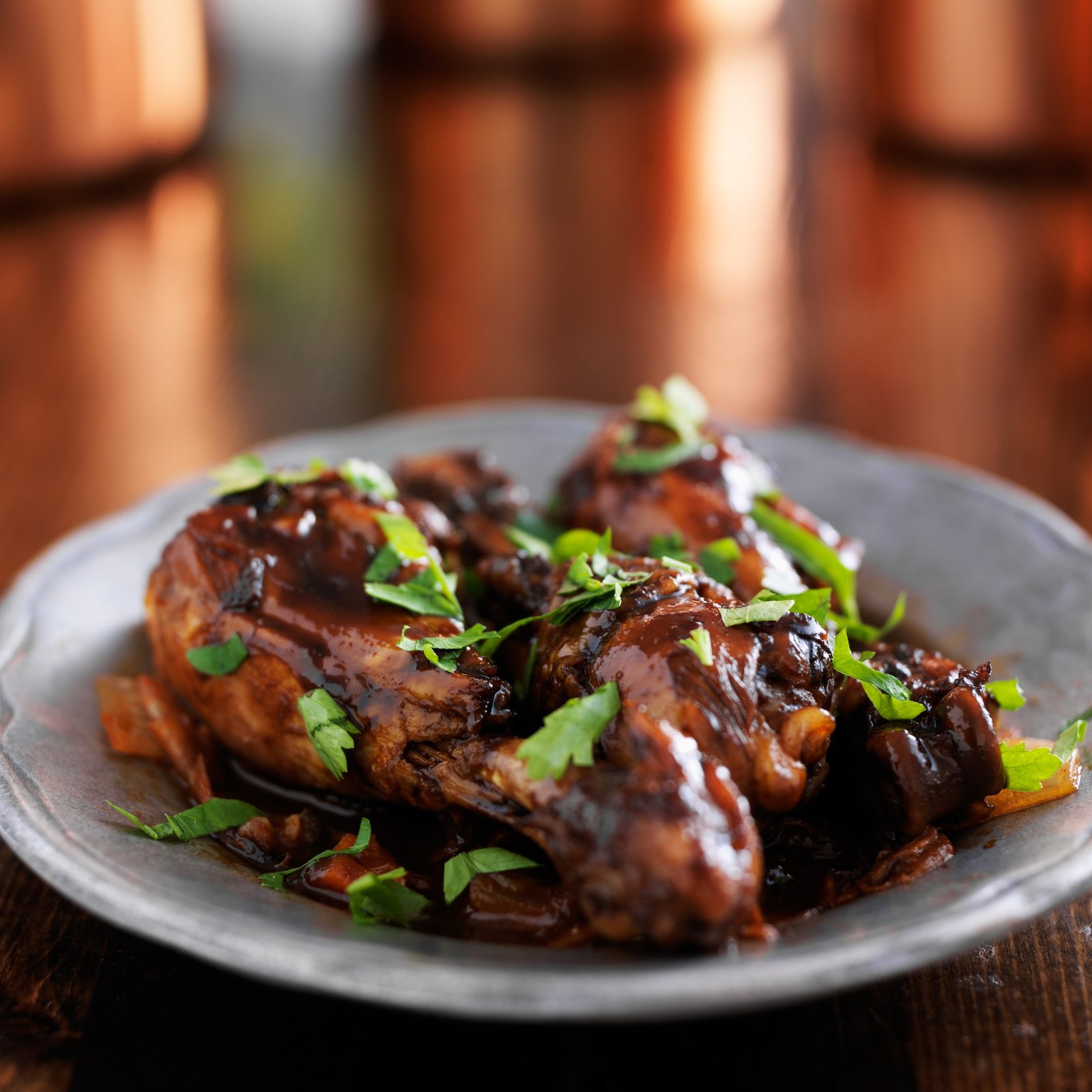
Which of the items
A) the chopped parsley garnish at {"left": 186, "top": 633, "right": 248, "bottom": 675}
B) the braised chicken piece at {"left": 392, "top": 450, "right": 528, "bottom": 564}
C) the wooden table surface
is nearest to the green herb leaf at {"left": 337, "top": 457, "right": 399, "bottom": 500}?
the braised chicken piece at {"left": 392, "top": 450, "right": 528, "bottom": 564}

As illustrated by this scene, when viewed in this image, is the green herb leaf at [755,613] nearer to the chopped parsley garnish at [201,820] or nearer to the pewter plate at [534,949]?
the pewter plate at [534,949]

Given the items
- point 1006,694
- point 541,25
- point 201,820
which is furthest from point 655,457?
point 541,25

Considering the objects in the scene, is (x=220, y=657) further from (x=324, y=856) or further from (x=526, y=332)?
(x=526, y=332)

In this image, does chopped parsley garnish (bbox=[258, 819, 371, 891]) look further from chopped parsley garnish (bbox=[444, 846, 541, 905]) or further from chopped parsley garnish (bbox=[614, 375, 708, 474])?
chopped parsley garnish (bbox=[614, 375, 708, 474])

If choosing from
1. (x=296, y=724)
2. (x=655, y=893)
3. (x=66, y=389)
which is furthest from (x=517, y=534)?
(x=66, y=389)

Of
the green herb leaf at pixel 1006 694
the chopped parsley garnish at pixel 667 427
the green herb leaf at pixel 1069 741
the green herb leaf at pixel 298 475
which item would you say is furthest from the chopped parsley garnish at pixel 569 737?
the chopped parsley garnish at pixel 667 427

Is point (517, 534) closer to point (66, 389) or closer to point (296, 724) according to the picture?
point (296, 724)
